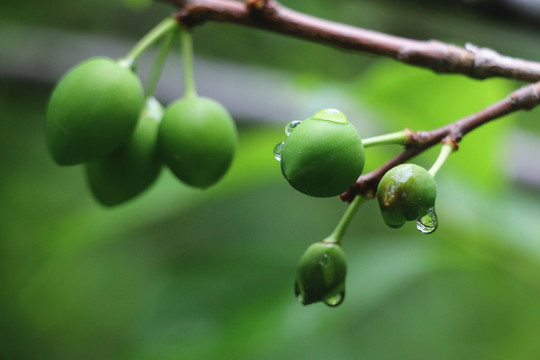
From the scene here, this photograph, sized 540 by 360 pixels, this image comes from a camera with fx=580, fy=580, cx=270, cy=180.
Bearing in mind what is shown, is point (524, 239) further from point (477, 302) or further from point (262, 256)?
point (477, 302)

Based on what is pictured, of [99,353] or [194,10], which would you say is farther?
[99,353]

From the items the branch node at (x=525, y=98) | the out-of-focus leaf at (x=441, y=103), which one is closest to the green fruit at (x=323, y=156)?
A: the branch node at (x=525, y=98)

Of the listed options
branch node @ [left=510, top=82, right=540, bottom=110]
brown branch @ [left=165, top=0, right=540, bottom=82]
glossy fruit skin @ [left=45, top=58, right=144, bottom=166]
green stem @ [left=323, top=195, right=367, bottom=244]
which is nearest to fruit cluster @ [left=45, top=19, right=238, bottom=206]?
glossy fruit skin @ [left=45, top=58, right=144, bottom=166]

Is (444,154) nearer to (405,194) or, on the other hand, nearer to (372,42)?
(405,194)

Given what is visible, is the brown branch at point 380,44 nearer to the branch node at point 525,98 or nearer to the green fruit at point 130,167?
the branch node at point 525,98

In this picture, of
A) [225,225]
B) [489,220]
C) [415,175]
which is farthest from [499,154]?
[225,225]
